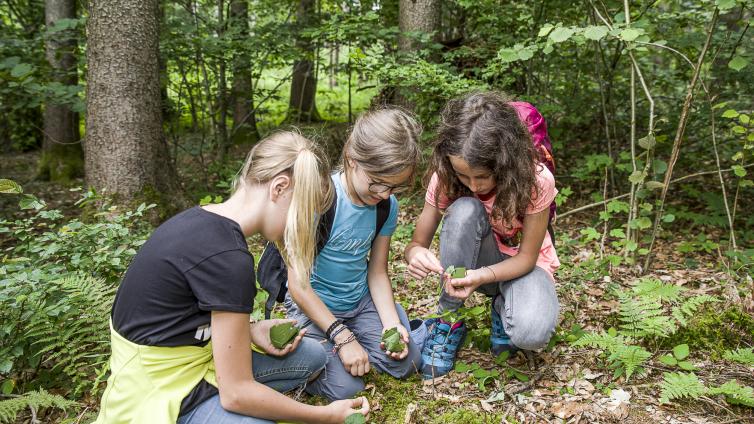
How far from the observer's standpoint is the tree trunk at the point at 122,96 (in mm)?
3859

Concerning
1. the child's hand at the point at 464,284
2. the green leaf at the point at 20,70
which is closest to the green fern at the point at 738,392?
the child's hand at the point at 464,284

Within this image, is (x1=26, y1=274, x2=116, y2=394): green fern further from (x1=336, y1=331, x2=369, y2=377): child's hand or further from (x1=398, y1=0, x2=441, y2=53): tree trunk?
(x1=398, y1=0, x2=441, y2=53): tree trunk

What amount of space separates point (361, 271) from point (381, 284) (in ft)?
0.43

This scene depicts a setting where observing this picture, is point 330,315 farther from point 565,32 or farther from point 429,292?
point 565,32

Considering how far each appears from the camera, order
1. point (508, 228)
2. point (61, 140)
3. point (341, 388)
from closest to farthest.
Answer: point (341, 388), point (508, 228), point (61, 140)

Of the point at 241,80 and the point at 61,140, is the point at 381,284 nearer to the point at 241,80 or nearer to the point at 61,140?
the point at 241,80

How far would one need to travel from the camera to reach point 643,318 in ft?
8.21

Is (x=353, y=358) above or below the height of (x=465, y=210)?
below

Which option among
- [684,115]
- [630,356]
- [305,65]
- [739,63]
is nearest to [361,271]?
[630,356]

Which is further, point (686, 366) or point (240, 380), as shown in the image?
point (686, 366)

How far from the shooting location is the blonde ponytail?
5.81ft

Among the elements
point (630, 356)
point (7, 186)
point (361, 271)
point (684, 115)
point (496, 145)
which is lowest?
point (630, 356)

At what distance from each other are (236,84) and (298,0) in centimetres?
144

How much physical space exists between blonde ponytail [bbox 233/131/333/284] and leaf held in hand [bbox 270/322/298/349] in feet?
1.28
